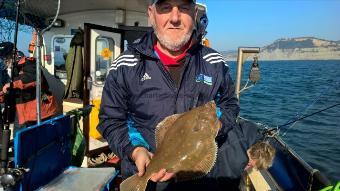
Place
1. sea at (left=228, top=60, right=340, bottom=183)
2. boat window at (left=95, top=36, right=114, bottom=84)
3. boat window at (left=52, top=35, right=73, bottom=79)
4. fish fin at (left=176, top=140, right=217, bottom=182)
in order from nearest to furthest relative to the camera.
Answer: fish fin at (left=176, top=140, right=217, bottom=182)
boat window at (left=95, top=36, right=114, bottom=84)
boat window at (left=52, top=35, right=73, bottom=79)
sea at (left=228, top=60, right=340, bottom=183)

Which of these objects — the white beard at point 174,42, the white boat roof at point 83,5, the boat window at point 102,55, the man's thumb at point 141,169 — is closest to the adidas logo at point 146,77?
the white beard at point 174,42

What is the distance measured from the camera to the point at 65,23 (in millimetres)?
9492

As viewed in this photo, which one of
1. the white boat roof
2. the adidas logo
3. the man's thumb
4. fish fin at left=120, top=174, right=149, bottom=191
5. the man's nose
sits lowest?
fish fin at left=120, top=174, right=149, bottom=191

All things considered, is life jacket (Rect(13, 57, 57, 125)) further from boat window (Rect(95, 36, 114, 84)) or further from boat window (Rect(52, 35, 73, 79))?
boat window (Rect(52, 35, 73, 79))

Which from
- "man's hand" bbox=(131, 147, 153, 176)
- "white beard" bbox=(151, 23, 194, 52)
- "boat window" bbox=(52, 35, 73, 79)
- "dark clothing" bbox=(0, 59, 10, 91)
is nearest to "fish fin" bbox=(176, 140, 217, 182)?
"man's hand" bbox=(131, 147, 153, 176)

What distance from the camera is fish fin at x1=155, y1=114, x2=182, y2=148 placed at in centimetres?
272

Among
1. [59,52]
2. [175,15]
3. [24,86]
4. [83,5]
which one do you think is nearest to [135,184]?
[175,15]

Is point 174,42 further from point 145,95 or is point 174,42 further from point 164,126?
point 164,126

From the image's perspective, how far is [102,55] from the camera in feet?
25.4

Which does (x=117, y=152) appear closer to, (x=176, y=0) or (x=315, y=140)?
(x=176, y=0)

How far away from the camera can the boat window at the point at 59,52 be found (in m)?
9.47

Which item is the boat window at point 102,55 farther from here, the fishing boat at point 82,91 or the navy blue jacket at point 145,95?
the navy blue jacket at point 145,95

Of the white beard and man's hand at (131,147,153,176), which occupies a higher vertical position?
the white beard

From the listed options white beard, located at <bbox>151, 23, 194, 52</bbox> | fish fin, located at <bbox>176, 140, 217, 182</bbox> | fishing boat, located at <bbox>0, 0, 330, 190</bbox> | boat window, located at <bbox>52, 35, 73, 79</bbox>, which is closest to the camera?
fish fin, located at <bbox>176, 140, 217, 182</bbox>
